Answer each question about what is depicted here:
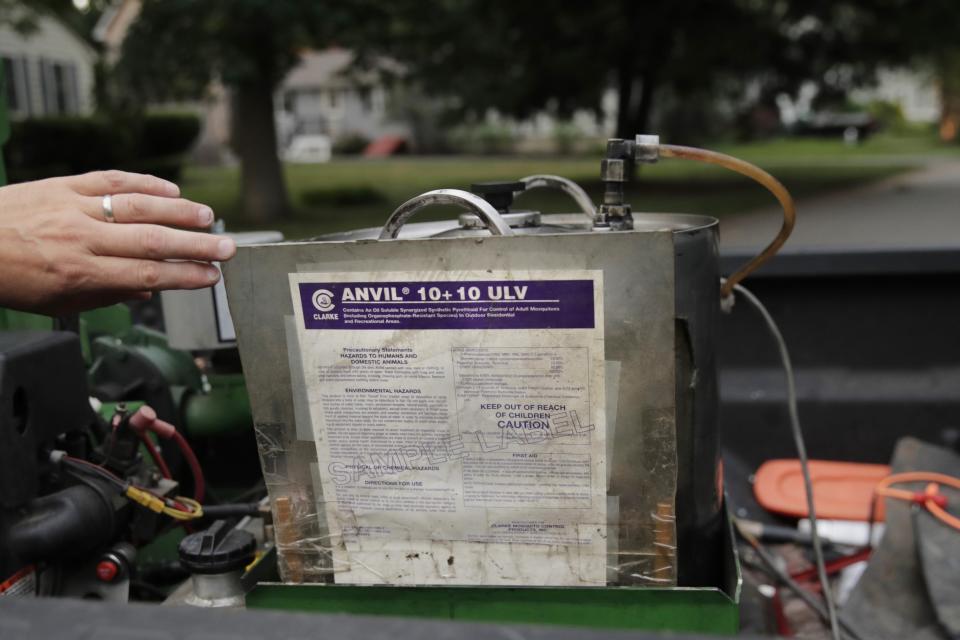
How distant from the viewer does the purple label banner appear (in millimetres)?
1218

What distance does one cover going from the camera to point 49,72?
92.8ft

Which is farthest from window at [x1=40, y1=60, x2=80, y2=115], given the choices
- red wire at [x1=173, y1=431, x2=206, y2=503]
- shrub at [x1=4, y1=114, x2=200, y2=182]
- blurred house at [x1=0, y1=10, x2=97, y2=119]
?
red wire at [x1=173, y1=431, x2=206, y2=503]

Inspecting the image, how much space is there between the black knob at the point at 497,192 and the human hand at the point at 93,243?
0.50 m

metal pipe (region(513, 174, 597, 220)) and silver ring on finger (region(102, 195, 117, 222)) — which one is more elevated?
silver ring on finger (region(102, 195, 117, 222))

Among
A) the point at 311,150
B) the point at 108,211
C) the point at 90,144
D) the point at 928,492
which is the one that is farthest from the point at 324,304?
the point at 311,150

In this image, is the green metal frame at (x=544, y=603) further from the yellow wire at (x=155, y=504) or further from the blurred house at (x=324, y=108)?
the blurred house at (x=324, y=108)

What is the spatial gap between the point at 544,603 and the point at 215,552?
53 cm

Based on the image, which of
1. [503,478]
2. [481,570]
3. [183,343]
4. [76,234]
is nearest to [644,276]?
[503,478]

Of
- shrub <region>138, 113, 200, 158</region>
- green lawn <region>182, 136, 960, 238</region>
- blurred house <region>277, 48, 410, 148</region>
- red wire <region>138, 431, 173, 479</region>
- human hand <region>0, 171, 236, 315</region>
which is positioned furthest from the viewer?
blurred house <region>277, 48, 410, 148</region>

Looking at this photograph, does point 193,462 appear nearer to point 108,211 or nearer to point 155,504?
point 155,504

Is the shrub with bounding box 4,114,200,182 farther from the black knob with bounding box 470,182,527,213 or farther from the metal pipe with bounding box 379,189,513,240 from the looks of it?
the metal pipe with bounding box 379,189,513,240

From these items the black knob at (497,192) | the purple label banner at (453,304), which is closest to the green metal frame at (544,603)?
the purple label banner at (453,304)

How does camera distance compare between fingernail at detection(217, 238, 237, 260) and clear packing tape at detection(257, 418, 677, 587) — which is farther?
A: clear packing tape at detection(257, 418, 677, 587)

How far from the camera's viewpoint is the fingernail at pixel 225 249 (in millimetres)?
1216
